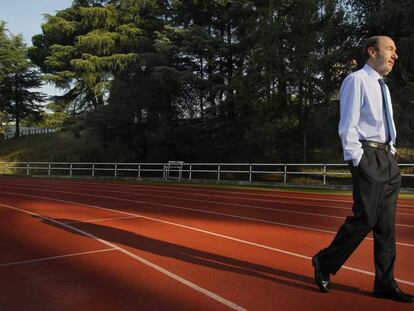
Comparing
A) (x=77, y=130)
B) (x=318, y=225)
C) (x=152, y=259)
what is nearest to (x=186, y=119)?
(x=77, y=130)

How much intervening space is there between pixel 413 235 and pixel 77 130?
105 ft

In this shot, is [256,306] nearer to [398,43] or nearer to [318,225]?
[318,225]

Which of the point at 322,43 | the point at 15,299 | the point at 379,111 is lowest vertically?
the point at 15,299

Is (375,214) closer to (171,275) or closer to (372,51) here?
(372,51)

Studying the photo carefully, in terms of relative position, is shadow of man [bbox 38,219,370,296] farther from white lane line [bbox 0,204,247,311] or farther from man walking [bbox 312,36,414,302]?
man walking [bbox 312,36,414,302]

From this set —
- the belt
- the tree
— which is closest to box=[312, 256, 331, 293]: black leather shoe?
the belt

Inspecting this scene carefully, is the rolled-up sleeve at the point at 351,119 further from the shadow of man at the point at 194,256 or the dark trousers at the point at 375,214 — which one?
the shadow of man at the point at 194,256

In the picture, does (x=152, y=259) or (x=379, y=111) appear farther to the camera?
(x=152, y=259)

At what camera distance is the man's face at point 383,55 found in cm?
461

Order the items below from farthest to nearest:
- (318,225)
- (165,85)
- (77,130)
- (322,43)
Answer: (77,130) → (165,85) → (322,43) → (318,225)

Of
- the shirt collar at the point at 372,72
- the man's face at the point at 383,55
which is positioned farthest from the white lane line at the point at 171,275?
the man's face at the point at 383,55

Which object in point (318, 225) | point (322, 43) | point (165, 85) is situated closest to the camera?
point (318, 225)

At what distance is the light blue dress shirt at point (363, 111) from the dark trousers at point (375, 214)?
0.46 ft

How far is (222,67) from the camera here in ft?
111
